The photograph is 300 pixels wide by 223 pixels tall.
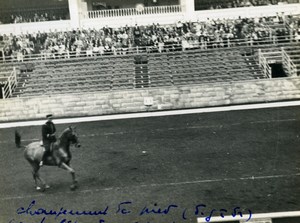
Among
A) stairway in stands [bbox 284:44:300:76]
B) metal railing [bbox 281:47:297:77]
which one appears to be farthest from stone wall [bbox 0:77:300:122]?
stairway in stands [bbox 284:44:300:76]

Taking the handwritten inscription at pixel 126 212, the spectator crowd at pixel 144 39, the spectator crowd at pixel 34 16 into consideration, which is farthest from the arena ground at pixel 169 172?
the spectator crowd at pixel 34 16

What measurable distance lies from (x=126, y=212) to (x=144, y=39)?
18.1 m

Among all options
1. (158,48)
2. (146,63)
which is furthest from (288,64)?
(146,63)

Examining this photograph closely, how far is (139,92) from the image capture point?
22.4 metres

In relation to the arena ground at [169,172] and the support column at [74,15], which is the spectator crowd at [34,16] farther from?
the arena ground at [169,172]

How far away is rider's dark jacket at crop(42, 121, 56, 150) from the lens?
1091cm

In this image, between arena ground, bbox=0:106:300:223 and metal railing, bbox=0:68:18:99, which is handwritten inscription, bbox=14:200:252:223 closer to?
arena ground, bbox=0:106:300:223

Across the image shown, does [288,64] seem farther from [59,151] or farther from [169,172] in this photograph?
[59,151]

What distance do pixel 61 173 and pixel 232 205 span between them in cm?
574

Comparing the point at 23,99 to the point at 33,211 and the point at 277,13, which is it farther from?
the point at 277,13

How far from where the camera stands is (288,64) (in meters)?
24.1

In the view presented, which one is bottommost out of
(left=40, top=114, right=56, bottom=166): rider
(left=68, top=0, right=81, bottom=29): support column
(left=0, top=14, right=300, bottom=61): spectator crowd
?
(left=40, top=114, right=56, bottom=166): rider

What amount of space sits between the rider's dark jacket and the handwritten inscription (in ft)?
5.62

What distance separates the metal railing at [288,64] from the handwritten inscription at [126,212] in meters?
15.2
